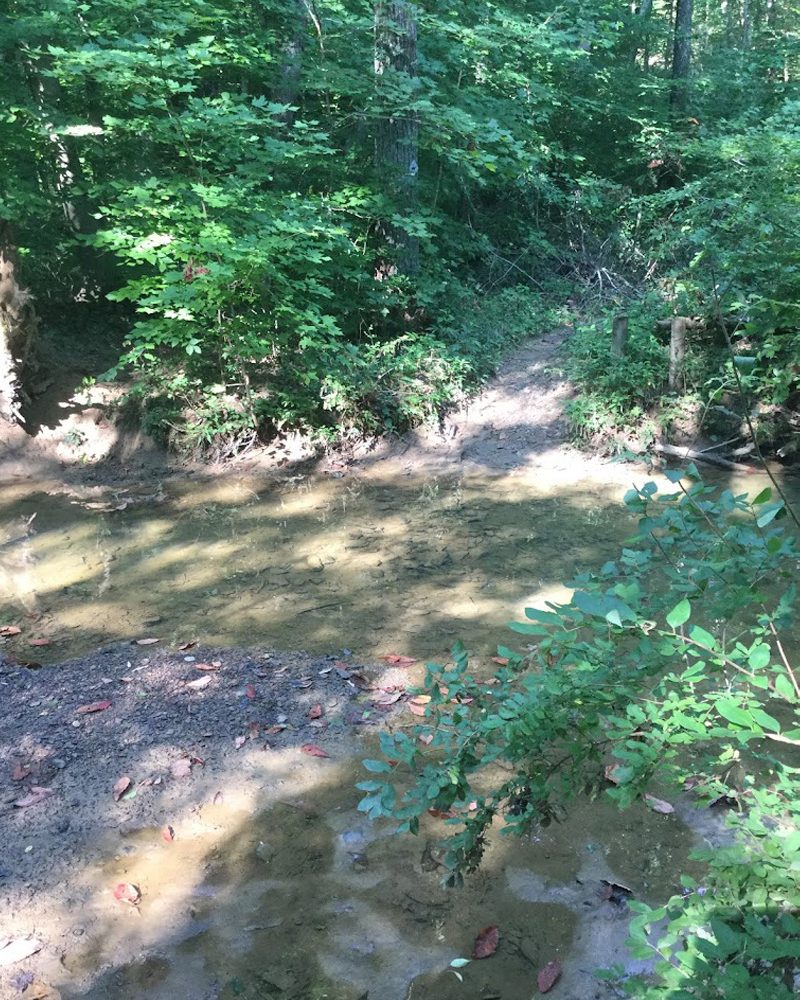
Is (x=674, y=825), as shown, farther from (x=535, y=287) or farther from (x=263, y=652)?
(x=535, y=287)

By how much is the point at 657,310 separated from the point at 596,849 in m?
8.63

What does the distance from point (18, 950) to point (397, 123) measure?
9.94 m

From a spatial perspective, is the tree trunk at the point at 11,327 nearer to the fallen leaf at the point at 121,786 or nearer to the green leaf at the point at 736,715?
the fallen leaf at the point at 121,786

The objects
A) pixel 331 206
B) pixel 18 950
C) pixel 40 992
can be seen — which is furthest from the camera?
pixel 331 206

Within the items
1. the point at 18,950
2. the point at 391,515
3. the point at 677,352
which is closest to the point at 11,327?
the point at 391,515

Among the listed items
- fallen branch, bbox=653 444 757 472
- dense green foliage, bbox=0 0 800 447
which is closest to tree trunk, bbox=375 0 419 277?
dense green foliage, bbox=0 0 800 447

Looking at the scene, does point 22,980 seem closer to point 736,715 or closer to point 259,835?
point 259,835

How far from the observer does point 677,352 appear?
349 inches

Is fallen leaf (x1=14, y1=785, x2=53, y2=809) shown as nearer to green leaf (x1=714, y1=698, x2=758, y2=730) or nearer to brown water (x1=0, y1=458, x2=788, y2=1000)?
brown water (x1=0, y1=458, x2=788, y2=1000)

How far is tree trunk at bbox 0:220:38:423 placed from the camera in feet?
27.9

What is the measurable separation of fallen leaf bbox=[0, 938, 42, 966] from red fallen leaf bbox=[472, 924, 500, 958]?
1.63m

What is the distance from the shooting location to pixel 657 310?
10.4 metres

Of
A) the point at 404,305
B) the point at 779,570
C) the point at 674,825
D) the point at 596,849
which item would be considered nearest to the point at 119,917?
the point at 596,849

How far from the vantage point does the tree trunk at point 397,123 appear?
888 centimetres
